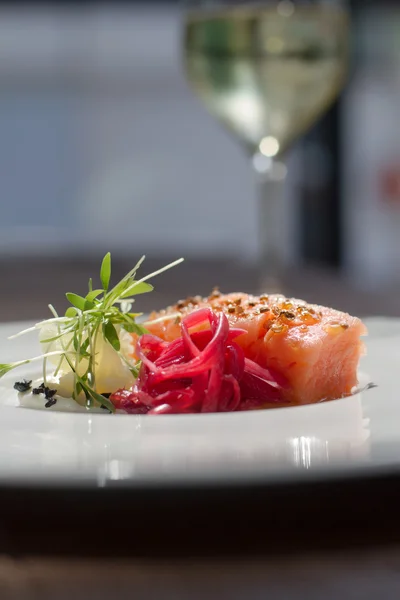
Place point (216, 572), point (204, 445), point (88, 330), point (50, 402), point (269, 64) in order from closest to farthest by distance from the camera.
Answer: point (216, 572), point (204, 445), point (50, 402), point (88, 330), point (269, 64)

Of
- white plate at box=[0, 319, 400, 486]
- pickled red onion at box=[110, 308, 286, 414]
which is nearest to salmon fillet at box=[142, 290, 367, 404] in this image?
pickled red onion at box=[110, 308, 286, 414]

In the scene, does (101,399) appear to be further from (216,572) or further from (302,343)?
(216,572)

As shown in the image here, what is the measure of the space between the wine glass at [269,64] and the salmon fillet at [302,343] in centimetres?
71

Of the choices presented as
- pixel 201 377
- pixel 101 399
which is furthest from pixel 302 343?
pixel 101 399

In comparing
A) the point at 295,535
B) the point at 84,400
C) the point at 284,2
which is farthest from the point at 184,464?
the point at 284,2

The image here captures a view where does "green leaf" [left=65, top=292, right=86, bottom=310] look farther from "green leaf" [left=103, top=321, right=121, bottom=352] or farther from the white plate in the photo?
the white plate

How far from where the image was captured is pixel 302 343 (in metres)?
1.09

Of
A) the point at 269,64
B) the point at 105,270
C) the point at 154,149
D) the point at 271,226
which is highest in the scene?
the point at 269,64

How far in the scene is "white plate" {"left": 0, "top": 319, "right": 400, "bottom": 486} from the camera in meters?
0.59

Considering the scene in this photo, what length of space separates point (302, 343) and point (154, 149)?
23.7 ft

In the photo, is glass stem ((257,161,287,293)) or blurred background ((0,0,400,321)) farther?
blurred background ((0,0,400,321))

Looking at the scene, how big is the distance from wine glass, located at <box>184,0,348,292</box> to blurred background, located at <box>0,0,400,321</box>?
14.6 feet

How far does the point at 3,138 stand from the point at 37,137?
1.00ft

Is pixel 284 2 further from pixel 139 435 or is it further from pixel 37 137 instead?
pixel 37 137
